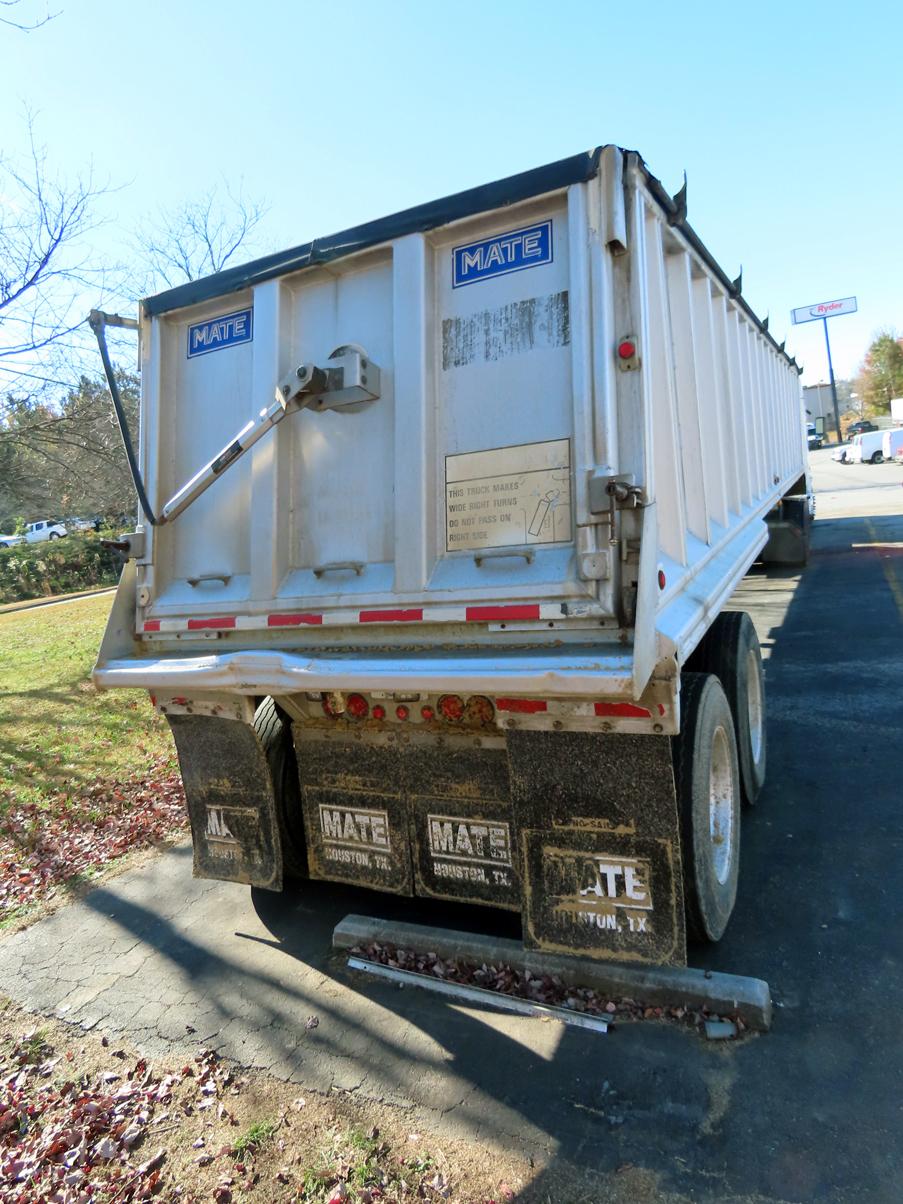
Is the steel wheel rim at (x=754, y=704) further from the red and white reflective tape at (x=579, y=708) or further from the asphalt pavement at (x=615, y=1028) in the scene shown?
the red and white reflective tape at (x=579, y=708)

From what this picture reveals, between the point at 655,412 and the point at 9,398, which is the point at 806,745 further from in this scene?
the point at 9,398

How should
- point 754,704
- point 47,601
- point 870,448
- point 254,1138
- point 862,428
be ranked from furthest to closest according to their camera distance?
point 862,428 < point 870,448 < point 47,601 < point 754,704 < point 254,1138

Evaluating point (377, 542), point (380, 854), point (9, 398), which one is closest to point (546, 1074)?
point (380, 854)

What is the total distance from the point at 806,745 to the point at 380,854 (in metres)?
3.82

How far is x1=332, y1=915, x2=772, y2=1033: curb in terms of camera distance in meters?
2.85

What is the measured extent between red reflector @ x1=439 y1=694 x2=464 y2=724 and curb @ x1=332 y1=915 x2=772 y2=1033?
1.04 meters

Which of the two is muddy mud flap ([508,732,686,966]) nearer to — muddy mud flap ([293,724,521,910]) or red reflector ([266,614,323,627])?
muddy mud flap ([293,724,521,910])

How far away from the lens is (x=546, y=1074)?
2701 millimetres

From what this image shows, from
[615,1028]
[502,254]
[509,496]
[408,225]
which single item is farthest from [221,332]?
[615,1028]

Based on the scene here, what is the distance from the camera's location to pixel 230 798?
12.5 feet

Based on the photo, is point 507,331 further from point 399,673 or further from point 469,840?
point 469,840

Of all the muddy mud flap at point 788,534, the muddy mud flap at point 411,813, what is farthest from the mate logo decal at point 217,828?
the muddy mud flap at point 788,534

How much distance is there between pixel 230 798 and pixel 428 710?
1.33 metres

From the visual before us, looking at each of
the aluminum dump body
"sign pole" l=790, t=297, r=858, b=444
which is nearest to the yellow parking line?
the aluminum dump body
